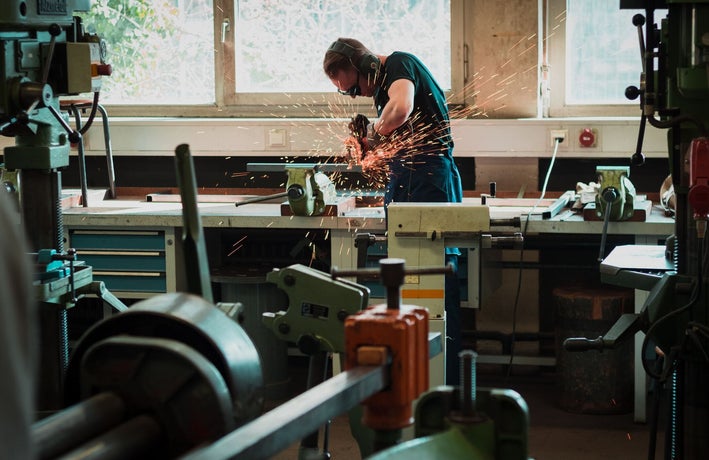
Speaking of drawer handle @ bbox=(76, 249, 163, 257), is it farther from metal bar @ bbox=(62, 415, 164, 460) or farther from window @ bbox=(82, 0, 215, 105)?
metal bar @ bbox=(62, 415, 164, 460)

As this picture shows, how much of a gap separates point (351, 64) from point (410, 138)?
351 millimetres

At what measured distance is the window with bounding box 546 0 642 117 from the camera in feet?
15.8

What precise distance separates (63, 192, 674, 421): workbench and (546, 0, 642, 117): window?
726mm

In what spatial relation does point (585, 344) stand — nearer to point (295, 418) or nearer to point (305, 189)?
point (295, 418)

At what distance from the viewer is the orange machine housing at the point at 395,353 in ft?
5.37

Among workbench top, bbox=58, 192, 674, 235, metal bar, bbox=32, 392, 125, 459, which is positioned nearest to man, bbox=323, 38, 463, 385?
workbench top, bbox=58, 192, 674, 235

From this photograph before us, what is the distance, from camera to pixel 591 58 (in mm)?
4855

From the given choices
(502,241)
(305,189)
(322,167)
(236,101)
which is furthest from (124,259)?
(502,241)

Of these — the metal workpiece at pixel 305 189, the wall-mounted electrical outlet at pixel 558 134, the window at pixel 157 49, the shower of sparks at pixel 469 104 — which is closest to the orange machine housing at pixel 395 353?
the metal workpiece at pixel 305 189

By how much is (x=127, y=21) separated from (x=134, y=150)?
2.24ft

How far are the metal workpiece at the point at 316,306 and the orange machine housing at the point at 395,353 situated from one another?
1.46ft

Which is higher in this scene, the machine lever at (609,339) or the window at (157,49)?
the window at (157,49)

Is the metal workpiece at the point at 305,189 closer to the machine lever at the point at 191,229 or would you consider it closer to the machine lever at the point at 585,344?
the machine lever at the point at 585,344

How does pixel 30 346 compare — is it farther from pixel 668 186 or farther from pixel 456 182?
pixel 668 186
